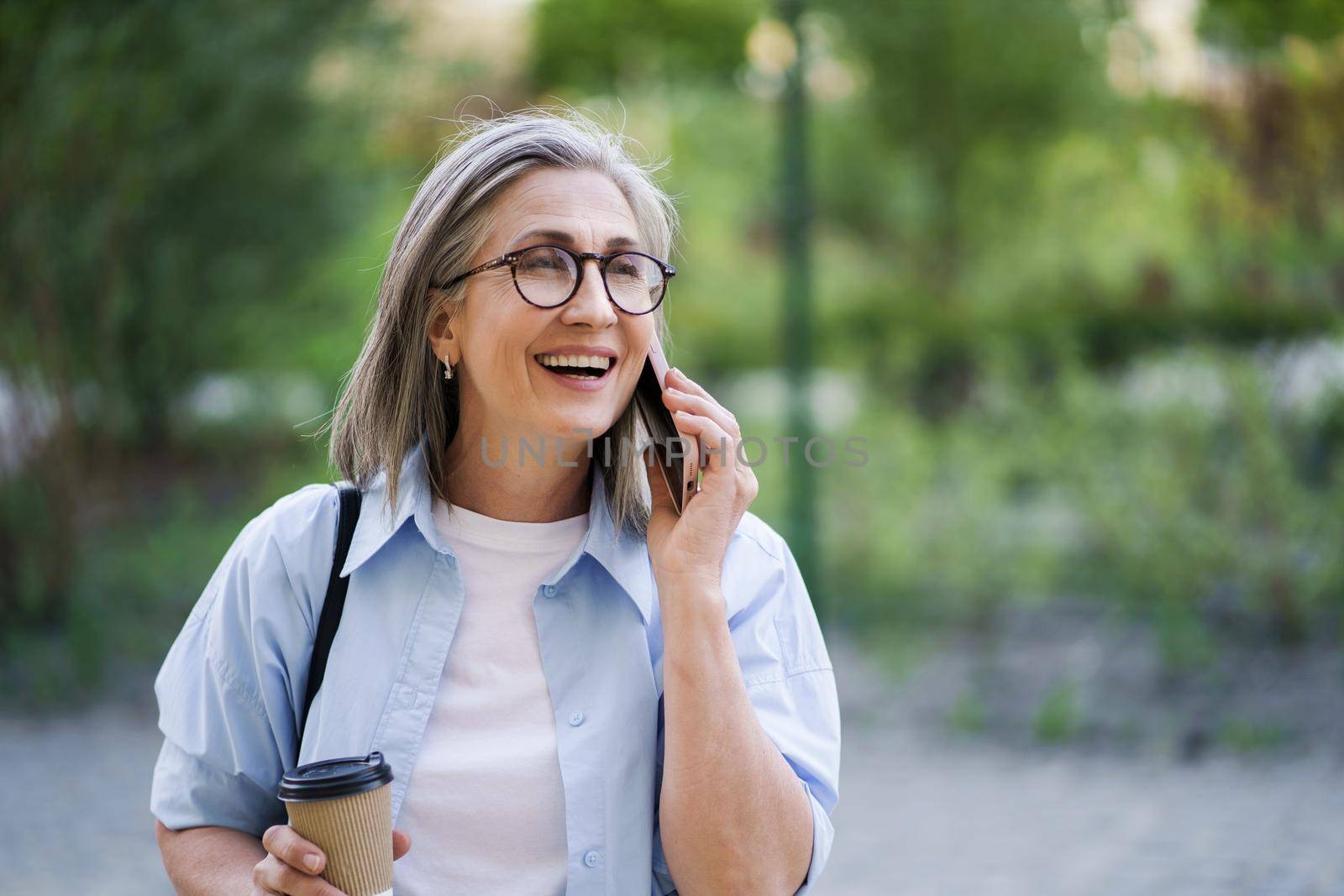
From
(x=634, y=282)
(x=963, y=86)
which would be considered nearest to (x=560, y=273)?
(x=634, y=282)

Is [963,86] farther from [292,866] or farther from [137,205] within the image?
[292,866]

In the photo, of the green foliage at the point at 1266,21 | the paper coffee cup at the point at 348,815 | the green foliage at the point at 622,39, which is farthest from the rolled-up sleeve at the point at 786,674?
the green foliage at the point at 622,39

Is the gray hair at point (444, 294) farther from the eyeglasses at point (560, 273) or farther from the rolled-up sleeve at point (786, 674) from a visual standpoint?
the rolled-up sleeve at point (786, 674)

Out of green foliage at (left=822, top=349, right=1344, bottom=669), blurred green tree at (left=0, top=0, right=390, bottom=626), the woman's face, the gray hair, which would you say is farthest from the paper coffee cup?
blurred green tree at (left=0, top=0, right=390, bottom=626)

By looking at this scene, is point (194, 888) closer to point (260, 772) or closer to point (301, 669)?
point (260, 772)

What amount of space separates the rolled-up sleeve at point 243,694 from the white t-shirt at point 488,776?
0.74 feet

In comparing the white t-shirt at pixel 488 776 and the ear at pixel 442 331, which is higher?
the ear at pixel 442 331

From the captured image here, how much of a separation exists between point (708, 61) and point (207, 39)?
16148 mm

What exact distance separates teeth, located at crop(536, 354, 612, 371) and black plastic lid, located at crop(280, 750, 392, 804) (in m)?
0.68

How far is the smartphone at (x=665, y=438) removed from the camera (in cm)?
207

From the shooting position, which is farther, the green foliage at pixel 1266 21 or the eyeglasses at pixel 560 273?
the green foliage at pixel 1266 21

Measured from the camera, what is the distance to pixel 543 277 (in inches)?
80.2

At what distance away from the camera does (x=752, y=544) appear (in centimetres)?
210

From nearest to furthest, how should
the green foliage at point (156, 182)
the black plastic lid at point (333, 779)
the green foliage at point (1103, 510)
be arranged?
the black plastic lid at point (333, 779), the green foliage at point (1103, 510), the green foliage at point (156, 182)
